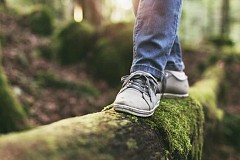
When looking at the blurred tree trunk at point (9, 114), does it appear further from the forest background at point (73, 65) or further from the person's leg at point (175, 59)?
the person's leg at point (175, 59)

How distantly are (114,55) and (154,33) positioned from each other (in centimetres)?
642

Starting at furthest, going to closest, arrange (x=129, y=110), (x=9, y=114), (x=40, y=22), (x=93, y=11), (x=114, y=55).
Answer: (x=93, y=11)
(x=40, y=22)
(x=114, y=55)
(x=9, y=114)
(x=129, y=110)

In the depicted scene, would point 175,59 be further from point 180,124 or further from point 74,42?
point 74,42

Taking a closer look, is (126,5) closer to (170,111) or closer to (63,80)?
(63,80)

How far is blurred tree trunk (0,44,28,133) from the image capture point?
4523mm

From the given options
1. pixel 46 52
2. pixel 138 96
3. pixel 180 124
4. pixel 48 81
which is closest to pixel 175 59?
pixel 180 124

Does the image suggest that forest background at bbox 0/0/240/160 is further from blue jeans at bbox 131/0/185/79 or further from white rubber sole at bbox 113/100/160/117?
white rubber sole at bbox 113/100/160/117

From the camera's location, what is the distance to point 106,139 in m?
1.59

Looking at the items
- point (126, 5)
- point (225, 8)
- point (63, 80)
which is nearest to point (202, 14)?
point (126, 5)

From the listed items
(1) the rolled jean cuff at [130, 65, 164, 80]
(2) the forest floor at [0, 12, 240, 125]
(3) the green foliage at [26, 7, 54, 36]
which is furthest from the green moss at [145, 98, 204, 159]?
(3) the green foliage at [26, 7, 54, 36]

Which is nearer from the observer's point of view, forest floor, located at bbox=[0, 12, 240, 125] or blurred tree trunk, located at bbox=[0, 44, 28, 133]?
blurred tree trunk, located at bbox=[0, 44, 28, 133]

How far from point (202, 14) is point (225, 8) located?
10.7 metres

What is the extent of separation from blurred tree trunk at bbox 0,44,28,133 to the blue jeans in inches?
111

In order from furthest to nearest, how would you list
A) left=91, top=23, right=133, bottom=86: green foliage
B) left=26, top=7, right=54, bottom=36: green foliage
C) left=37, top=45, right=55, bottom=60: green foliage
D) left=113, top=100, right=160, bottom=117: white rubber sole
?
left=26, top=7, right=54, bottom=36: green foliage
left=37, top=45, right=55, bottom=60: green foliage
left=91, top=23, right=133, bottom=86: green foliage
left=113, top=100, right=160, bottom=117: white rubber sole
